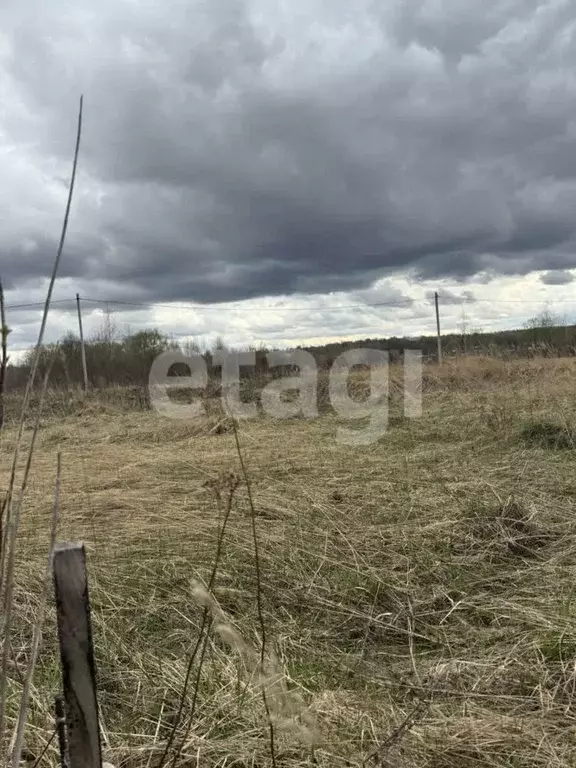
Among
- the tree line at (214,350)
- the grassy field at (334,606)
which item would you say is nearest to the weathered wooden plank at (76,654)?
the grassy field at (334,606)

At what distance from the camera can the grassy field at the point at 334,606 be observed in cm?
170

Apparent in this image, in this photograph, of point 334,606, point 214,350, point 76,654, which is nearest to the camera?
point 76,654

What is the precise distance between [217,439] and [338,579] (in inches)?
221

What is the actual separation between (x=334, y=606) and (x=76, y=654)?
1.99 m

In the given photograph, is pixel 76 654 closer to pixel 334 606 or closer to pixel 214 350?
pixel 334 606

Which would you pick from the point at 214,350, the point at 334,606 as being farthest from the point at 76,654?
the point at 214,350

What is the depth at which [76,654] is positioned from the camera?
99cm

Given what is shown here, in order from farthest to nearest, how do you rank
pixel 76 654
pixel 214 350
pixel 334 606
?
pixel 214 350
pixel 334 606
pixel 76 654

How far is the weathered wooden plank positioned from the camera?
3.18 feet

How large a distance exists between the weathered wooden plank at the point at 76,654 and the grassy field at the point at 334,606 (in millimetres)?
179

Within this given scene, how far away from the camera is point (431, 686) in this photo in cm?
200

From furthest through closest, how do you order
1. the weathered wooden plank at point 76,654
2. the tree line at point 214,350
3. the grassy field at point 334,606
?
the tree line at point 214,350 < the grassy field at point 334,606 < the weathered wooden plank at point 76,654

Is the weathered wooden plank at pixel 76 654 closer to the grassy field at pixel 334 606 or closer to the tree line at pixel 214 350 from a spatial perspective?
the grassy field at pixel 334 606

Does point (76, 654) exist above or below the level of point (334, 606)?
above
